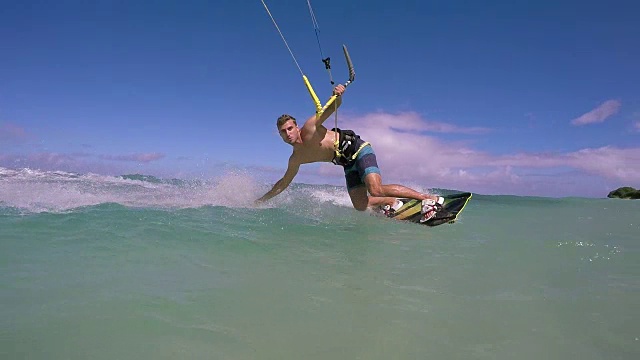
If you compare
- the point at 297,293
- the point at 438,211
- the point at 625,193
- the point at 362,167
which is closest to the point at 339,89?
the point at 362,167

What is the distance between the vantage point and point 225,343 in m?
2.12

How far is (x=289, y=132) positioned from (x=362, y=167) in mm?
1568

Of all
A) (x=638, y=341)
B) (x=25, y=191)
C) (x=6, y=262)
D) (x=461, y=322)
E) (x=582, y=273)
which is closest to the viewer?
(x=638, y=341)

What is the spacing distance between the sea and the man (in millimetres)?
1979

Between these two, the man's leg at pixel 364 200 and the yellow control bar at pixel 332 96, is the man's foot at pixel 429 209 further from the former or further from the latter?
the yellow control bar at pixel 332 96

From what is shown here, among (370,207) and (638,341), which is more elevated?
(370,207)

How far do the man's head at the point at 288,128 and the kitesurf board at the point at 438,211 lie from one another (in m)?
2.36

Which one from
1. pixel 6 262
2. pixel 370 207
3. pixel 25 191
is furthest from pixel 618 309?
pixel 25 191

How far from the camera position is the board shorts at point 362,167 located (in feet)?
25.5

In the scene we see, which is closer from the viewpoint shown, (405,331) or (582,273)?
(405,331)

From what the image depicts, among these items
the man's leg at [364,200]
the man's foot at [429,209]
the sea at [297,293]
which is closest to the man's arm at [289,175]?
the man's leg at [364,200]

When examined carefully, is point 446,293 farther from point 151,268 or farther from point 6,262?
point 6,262

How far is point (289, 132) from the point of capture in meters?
7.04

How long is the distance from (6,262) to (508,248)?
4.80 metres
